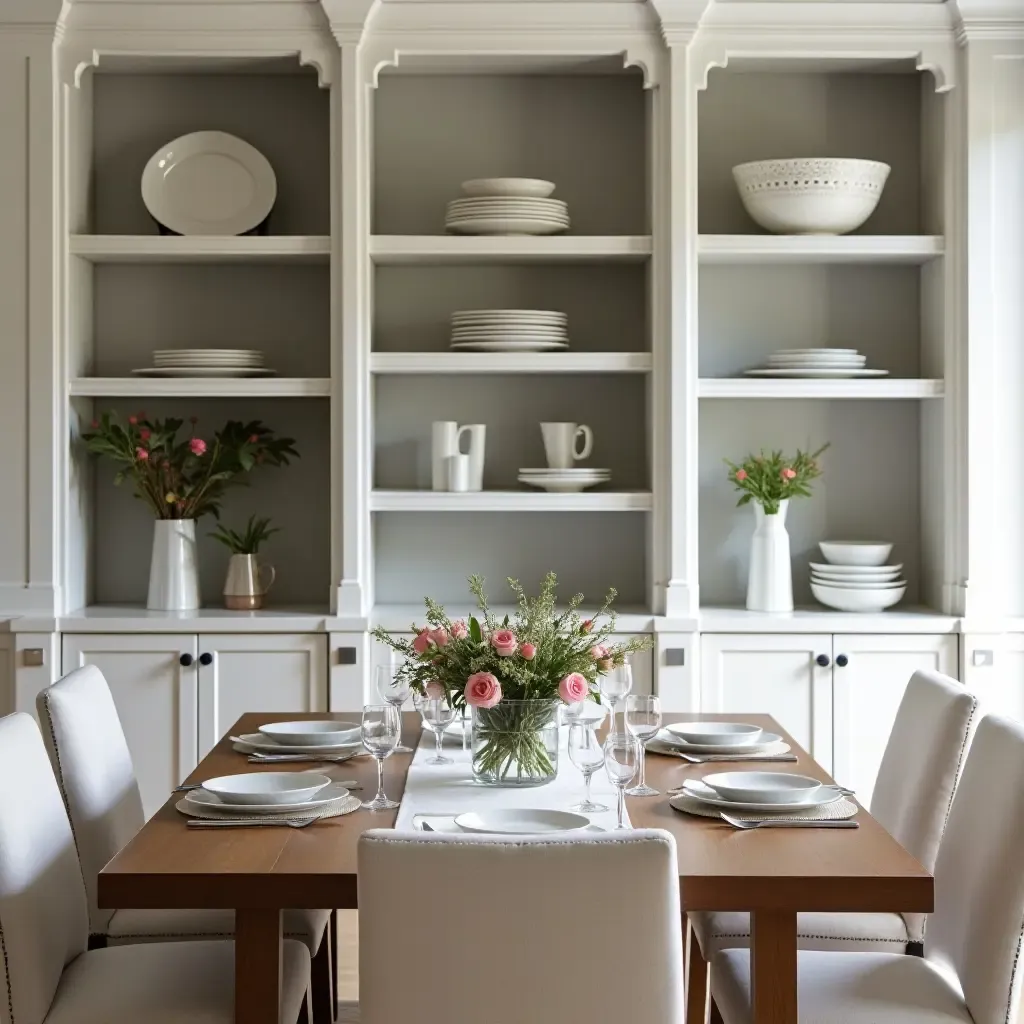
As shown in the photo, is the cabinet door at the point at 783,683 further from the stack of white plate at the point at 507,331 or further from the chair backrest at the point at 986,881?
the chair backrest at the point at 986,881

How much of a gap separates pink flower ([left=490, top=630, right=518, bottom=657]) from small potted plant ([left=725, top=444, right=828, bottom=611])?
1.71 m

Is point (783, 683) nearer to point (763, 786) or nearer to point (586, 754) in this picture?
point (763, 786)

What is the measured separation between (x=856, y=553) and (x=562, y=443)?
86 centimetres

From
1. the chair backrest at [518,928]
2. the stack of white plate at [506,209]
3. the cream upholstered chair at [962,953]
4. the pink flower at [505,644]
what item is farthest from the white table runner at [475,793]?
the stack of white plate at [506,209]

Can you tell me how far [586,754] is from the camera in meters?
1.99

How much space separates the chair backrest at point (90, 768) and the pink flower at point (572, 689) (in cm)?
82

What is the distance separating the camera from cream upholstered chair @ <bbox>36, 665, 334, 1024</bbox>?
2.27 m

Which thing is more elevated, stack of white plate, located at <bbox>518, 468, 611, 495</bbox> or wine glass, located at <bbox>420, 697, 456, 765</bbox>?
stack of white plate, located at <bbox>518, 468, 611, 495</bbox>

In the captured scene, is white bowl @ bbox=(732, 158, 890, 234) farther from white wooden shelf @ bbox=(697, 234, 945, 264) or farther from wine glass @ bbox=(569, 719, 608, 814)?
wine glass @ bbox=(569, 719, 608, 814)

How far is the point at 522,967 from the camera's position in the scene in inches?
58.5

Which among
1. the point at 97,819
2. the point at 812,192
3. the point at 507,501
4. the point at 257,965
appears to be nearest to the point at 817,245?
the point at 812,192

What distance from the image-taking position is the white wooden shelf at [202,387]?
3643mm

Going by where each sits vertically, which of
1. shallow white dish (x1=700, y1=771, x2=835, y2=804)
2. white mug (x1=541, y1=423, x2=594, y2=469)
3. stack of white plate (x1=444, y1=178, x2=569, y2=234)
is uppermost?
stack of white plate (x1=444, y1=178, x2=569, y2=234)

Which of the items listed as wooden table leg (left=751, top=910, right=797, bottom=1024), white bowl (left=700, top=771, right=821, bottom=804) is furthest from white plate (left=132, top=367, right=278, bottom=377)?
wooden table leg (left=751, top=910, right=797, bottom=1024)
